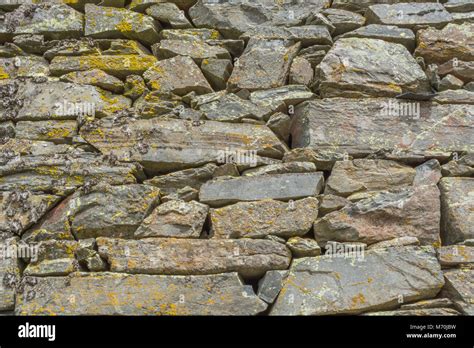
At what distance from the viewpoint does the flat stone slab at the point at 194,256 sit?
5.48 meters

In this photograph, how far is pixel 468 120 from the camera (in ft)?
21.1

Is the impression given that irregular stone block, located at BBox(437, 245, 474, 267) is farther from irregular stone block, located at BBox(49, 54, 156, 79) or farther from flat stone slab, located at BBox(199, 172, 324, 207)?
irregular stone block, located at BBox(49, 54, 156, 79)

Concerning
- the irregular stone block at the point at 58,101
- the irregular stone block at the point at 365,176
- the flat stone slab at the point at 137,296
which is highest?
the irregular stone block at the point at 58,101

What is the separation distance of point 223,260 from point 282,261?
531mm

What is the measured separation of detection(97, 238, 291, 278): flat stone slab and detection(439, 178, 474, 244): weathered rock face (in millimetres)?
1561

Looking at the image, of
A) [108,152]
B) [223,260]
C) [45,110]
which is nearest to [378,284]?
[223,260]

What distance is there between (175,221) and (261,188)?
0.89m

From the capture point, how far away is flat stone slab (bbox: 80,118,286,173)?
6.20m

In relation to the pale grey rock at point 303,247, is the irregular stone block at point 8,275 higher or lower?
lower

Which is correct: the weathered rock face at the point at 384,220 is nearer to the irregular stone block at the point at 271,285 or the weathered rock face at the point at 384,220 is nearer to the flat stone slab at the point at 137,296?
the irregular stone block at the point at 271,285

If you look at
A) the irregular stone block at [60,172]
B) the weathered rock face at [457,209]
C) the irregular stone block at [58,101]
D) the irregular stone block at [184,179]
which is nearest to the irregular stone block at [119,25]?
the irregular stone block at [58,101]

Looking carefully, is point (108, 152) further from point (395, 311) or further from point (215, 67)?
point (395, 311)

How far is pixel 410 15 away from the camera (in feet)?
23.6

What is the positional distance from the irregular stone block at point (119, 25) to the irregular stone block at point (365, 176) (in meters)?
2.78
